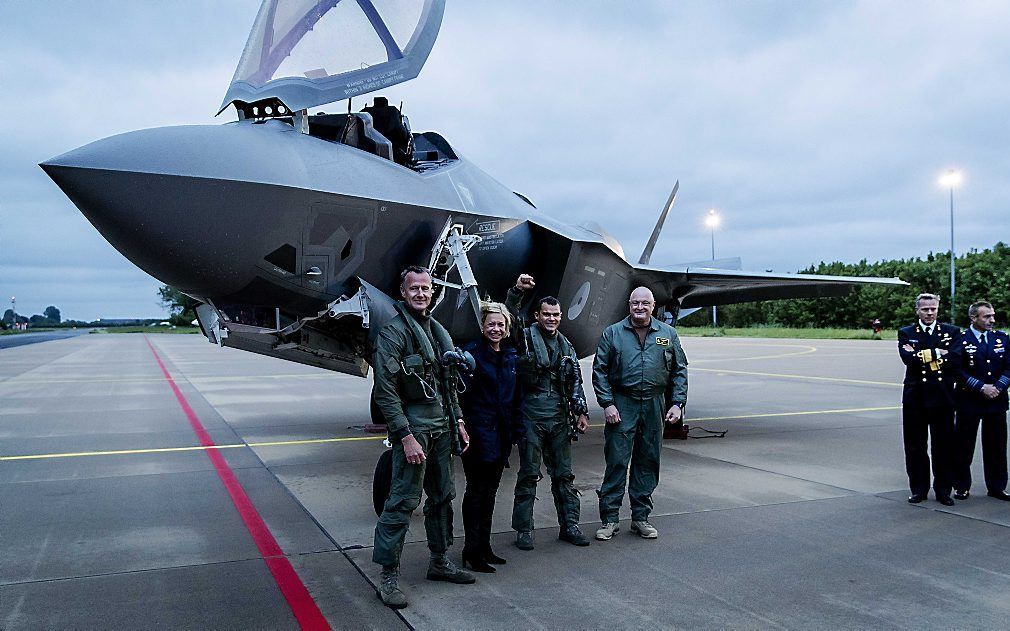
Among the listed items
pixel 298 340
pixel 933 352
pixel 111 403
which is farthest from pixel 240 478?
pixel 111 403

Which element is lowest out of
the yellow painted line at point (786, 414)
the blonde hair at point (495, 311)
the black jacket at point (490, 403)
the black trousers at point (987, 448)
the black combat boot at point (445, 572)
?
the yellow painted line at point (786, 414)

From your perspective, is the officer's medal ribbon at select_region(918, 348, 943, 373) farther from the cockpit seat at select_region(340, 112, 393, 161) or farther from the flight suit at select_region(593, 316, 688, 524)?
the cockpit seat at select_region(340, 112, 393, 161)

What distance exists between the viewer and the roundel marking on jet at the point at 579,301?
7844 mm

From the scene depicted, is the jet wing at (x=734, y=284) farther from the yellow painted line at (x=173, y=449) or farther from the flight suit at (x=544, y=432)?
the flight suit at (x=544, y=432)

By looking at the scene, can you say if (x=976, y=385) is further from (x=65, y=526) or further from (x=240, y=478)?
(x=65, y=526)

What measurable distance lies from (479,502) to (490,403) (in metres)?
0.58

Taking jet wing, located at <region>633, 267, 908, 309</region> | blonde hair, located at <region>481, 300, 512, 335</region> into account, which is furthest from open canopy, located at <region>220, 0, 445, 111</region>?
jet wing, located at <region>633, 267, 908, 309</region>

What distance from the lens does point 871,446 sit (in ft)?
27.5

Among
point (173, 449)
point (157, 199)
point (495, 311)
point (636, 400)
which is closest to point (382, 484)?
point (495, 311)

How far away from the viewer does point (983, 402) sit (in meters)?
5.79

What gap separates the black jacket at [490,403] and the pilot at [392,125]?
227 cm

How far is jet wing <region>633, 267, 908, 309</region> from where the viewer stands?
9.68 m

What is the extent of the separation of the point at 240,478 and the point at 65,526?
183cm

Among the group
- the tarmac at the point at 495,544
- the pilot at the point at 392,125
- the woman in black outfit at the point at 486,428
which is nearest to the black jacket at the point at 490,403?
the woman in black outfit at the point at 486,428
